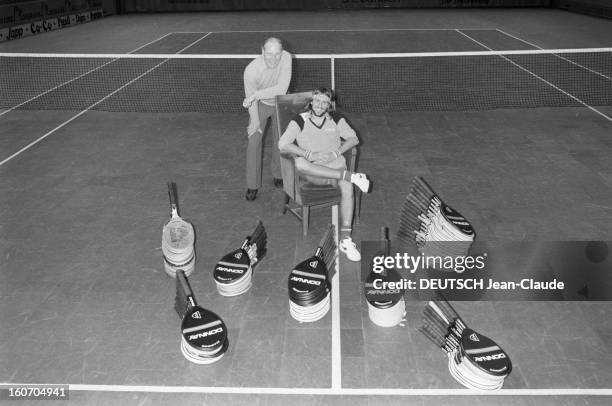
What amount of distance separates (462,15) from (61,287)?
90.3 feet

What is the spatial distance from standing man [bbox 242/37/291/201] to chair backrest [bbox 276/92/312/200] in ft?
0.58

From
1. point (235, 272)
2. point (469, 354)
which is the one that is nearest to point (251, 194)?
point (235, 272)

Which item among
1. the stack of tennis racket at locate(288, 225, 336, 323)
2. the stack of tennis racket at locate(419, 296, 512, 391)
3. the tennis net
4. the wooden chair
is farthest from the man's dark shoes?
the tennis net

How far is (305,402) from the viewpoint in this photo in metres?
4.22

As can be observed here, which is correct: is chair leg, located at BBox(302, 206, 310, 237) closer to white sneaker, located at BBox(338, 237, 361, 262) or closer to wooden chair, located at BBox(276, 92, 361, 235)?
wooden chair, located at BBox(276, 92, 361, 235)

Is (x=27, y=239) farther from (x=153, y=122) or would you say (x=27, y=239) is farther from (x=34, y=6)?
Answer: (x=34, y=6)

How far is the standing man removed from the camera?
695 cm

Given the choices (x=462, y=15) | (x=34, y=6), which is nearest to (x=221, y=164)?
(x=34, y=6)

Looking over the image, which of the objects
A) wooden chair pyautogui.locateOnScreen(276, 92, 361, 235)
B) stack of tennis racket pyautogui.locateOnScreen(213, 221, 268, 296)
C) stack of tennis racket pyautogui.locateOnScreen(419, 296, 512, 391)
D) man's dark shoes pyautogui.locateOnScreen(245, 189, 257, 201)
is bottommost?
stack of tennis racket pyautogui.locateOnScreen(419, 296, 512, 391)

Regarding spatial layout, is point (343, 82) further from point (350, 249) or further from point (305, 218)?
point (350, 249)

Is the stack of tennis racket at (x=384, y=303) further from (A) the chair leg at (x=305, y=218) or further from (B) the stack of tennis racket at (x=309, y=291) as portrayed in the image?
(A) the chair leg at (x=305, y=218)

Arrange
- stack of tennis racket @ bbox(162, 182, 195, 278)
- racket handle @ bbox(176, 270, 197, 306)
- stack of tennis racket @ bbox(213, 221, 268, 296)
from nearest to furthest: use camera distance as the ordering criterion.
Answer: racket handle @ bbox(176, 270, 197, 306) → stack of tennis racket @ bbox(213, 221, 268, 296) → stack of tennis racket @ bbox(162, 182, 195, 278)

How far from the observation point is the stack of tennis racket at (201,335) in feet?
14.9

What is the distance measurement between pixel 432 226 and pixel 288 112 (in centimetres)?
230
